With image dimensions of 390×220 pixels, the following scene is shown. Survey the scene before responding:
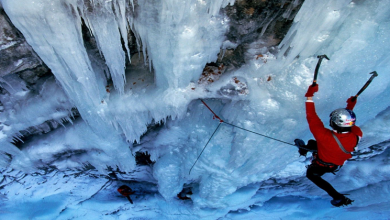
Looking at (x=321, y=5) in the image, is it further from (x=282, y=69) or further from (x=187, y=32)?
(x=187, y=32)

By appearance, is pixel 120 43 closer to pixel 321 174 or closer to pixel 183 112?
pixel 183 112

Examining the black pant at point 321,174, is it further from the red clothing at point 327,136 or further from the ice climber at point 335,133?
the red clothing at point 327,136

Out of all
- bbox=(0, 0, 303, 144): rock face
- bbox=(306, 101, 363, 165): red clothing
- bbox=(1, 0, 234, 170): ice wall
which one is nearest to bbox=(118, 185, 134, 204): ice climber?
bbox=(1, 0, 234, 170): ice wall

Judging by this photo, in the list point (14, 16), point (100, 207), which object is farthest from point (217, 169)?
point (14, 16)

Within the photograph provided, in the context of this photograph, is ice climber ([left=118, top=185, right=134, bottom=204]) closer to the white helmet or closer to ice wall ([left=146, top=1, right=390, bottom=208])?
ice wall ([left=146, top=1, right=390, bottom=208])

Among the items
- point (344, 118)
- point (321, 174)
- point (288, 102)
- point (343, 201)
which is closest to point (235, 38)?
point (288, 102)

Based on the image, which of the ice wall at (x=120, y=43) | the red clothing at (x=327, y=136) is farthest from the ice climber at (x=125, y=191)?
the red clothing at (x=327, y=136)
